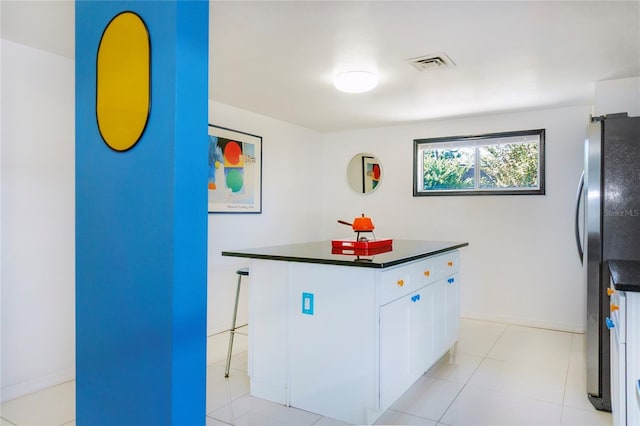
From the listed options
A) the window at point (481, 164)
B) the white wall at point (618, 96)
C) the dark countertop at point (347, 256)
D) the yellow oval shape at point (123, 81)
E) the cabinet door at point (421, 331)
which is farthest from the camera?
the window at point (481, 164)

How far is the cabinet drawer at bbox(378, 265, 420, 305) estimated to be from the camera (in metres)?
2.22

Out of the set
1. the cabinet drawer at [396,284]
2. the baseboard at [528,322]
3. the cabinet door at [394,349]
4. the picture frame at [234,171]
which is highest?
the picture frame at [234,171]

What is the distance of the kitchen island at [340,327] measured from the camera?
2209mm

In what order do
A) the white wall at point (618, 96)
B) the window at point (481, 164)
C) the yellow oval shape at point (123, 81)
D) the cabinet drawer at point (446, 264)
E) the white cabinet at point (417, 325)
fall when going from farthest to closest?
the window at point (481, 164) → the white wall at point (618, 96) → the cabinet drawer at point (446, 264) → the white cabinet at point (417, 325) → the yellow oval shape at point (123, 81)

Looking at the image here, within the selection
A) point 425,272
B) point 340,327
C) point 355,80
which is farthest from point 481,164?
point 340,327

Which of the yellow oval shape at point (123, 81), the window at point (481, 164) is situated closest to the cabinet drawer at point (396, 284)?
the yellow oval shape at point (123, 81)

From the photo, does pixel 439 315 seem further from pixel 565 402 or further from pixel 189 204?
pixel 189 204

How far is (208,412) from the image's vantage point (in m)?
2.46

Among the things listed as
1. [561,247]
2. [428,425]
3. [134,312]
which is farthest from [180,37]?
[561,247]

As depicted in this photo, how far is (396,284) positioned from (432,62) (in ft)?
5.27

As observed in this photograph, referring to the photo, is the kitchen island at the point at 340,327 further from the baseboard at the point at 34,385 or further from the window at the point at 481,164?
the window at the point at 481,164

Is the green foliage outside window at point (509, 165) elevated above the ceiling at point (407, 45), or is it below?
below

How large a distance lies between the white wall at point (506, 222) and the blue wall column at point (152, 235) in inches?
144

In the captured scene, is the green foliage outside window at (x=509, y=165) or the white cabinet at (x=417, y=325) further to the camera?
the green foliage outside window at (x=509, y=165)
